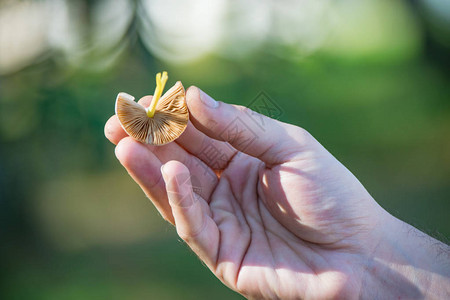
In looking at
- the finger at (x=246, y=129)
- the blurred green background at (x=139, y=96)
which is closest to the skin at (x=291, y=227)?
the finger at (x=246, y=129)

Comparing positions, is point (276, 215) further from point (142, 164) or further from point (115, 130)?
point (115, 130)

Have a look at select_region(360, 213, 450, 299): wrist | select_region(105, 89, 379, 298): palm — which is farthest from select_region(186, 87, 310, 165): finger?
select_region(360, 213, 450, 299): wrist

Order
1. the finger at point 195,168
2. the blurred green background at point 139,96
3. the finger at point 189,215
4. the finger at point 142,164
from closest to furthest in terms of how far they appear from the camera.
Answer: the finger at point 189,215 < the finger at point 142,164 < the finger at point 195,168 < the blurred green background at point 139,96

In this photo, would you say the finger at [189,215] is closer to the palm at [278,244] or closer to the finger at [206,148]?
the palm at [278,244]

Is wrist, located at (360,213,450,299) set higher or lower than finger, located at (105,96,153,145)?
lower

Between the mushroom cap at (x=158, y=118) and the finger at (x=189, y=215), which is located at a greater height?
the mushroom cap at (x=158, y=118)

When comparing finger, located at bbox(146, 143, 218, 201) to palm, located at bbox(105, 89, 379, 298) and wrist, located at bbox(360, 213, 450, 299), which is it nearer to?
palm, located at bbox(105, 89, 379, 298)

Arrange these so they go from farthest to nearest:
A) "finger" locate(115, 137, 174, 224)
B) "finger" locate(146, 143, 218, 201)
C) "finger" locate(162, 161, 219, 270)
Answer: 1. "finger" locate(146, 143, 218, 201)
2. "finger" locate(115, 137, 174, 224)
3. "finger" locate(162, 161, 219, 270)
